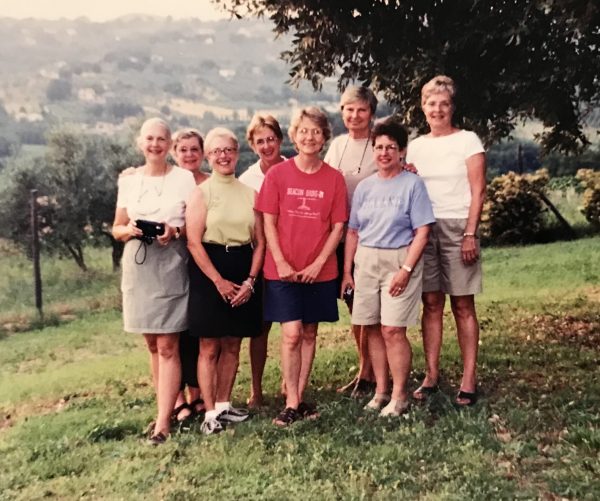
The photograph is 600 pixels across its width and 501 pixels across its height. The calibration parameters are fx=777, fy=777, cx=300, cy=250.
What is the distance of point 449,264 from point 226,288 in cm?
169

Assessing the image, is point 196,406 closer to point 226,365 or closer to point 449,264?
point 226,365

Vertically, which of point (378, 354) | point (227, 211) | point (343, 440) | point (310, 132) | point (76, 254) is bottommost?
point (76, 254)

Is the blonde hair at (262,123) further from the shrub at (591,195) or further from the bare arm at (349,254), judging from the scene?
the shrub at (591,195)

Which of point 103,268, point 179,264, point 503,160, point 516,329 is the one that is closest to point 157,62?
point 103,268

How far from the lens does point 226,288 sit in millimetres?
5539

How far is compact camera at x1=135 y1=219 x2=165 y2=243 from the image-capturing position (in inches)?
212

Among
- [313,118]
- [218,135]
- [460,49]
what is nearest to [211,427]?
[218,135]

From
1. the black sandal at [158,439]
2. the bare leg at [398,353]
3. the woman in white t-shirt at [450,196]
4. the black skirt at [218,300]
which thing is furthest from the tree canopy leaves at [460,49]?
the black sandal at [158,439]

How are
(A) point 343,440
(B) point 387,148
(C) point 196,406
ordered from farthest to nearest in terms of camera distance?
(C) point 196,406, (B) point 387,148, (A) point 343,440

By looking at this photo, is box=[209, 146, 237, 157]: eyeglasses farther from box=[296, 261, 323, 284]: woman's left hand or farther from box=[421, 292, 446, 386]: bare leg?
box=[421, 292, 446, 386]: bare leg

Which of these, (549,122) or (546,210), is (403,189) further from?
(546,210)

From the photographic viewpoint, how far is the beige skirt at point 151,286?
5555mm

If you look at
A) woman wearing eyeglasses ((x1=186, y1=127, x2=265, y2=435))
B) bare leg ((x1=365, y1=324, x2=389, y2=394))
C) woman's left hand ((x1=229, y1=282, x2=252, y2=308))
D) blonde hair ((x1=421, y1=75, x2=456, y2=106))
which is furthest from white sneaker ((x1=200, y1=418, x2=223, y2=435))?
blonde hair ((x1=421, y1=75, x2=456, y2=106))

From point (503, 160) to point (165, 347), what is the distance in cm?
2409
